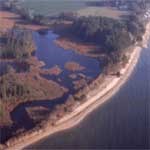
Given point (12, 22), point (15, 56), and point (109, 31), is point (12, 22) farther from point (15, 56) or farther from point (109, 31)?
point (15, 56)

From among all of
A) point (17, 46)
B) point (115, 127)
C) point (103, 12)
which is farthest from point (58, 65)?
point (103, 12)

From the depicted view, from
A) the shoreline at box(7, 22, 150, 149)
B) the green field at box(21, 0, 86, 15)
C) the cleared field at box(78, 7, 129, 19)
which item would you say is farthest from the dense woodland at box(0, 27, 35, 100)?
the cleared field at box(78, 7, 129, 19)

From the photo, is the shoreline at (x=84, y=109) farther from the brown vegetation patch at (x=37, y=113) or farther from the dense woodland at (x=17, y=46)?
the dense woodland at (x=17, y=46)

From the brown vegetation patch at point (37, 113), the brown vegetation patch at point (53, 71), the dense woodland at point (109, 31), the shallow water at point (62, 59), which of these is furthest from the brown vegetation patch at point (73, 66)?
the brown vegetation patch at point (37, 113)

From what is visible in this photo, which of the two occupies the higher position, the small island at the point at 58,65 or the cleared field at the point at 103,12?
the cleared field at the point at 103,12

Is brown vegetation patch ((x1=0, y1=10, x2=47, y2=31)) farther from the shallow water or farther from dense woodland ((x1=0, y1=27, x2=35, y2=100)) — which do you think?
the shallow water

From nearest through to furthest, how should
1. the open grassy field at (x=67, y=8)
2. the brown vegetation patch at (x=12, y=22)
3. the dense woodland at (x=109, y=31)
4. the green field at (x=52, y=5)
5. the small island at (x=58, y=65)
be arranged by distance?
1. the small island at (x=58, y=65)
2. the dense woodland at (x=109, y=31)
3. the brown vegetation patch at (x=12, y=22)
4. the open grassy field at (x=67, y=8)
5. the green field at (x=52, y=5)
